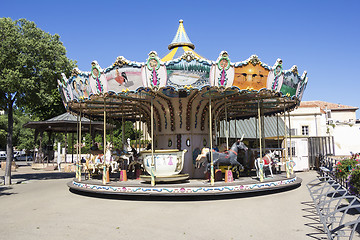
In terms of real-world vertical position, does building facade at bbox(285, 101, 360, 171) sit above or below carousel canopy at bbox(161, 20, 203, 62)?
below

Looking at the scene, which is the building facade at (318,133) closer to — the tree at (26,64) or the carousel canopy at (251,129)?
the carousel canopy at (251,129)

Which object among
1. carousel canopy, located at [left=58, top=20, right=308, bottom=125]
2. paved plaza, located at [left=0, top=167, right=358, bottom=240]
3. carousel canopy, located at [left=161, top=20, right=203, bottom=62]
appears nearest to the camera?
paved plaza, located at [left=0, top=167, right=358, bottom=240]

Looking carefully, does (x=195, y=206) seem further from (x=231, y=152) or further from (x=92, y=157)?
(x=92, y=157)

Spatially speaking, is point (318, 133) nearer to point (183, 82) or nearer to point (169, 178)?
point (169, 178)

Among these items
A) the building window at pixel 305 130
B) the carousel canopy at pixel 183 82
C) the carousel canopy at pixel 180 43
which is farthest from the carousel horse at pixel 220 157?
the building window at pixel 305 130

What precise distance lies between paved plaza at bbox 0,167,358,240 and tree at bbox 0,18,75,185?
22.5 feet

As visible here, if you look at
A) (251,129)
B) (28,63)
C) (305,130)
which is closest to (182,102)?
(28,63)

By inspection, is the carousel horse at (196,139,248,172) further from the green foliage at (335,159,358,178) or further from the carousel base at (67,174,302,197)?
the green foliage at (335,159,358,178)

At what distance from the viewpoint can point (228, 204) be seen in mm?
9852

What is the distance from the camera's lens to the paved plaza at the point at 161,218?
659cm

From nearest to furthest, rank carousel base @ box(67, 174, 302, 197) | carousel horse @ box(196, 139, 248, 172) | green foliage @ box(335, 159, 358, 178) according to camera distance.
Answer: carousel base @ box(67, 174, 302, 197)
carousel horse @ box(196, 139, 248, 172)
green foliage @ box(335, 159, 358, 178)

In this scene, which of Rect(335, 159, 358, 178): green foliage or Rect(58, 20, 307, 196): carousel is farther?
Rect(335, 159, 358, 178): green foliage

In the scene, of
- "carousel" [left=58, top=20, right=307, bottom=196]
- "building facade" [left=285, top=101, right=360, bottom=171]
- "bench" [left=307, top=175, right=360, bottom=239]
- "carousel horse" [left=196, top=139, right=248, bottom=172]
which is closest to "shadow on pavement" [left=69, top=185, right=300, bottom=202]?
"carousel" [left=58, top=20, right=307, bottom=196]

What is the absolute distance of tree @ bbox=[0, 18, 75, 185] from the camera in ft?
52.3
